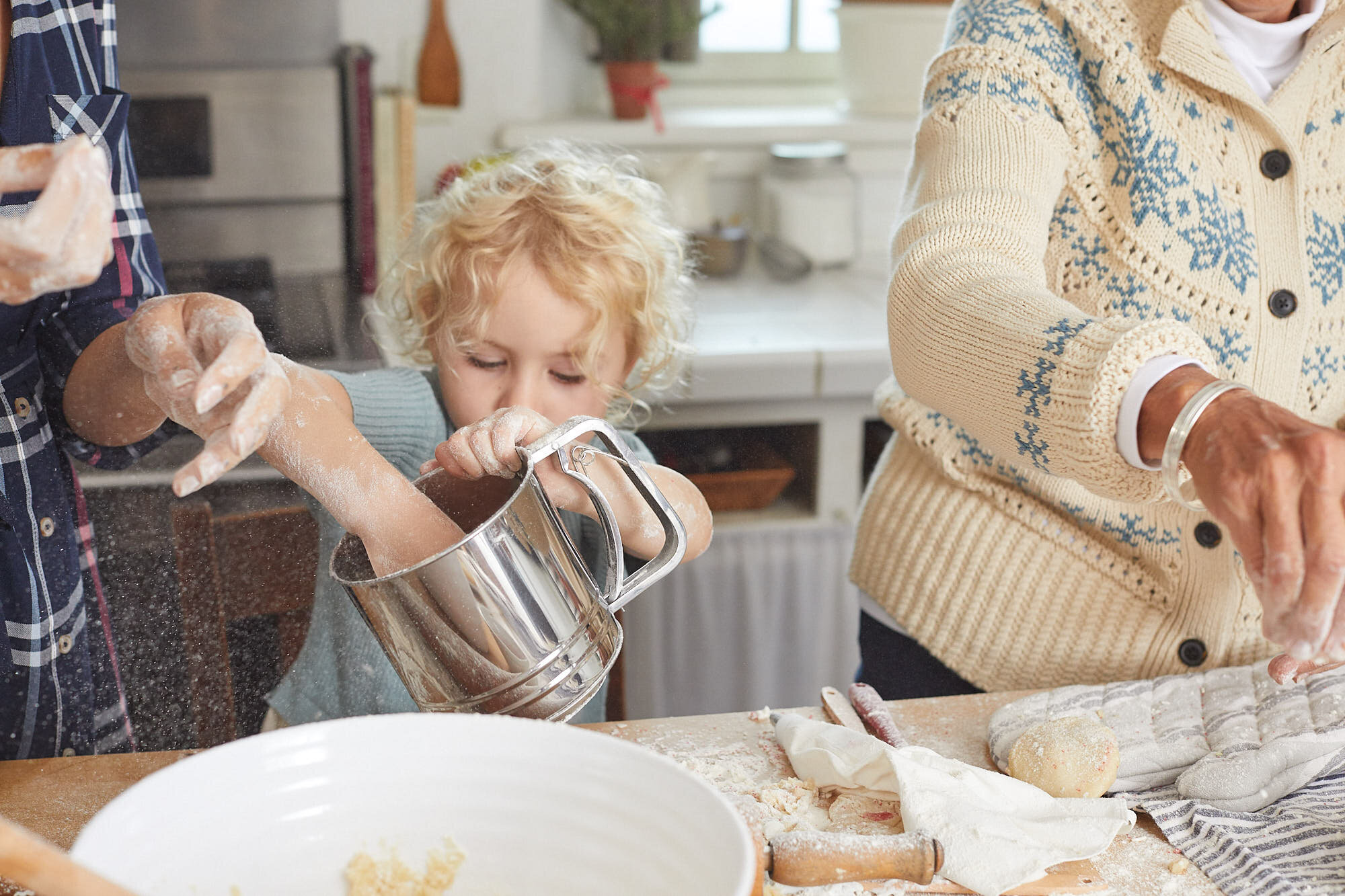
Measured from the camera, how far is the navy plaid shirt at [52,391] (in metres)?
0.80

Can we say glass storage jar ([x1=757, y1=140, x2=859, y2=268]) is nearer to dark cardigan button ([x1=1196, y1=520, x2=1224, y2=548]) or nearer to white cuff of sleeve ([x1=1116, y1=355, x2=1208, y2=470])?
dark cardigan button ([x1=1196, y1=520, x2=1224, y2=548])

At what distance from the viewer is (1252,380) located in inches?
34.4

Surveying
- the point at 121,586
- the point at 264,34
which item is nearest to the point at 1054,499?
the point at 121,586

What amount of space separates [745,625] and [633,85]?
3.71ft

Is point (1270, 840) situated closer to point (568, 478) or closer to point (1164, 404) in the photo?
point (1164, 404)

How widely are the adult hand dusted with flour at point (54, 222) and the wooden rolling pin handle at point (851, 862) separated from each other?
438 millimetres

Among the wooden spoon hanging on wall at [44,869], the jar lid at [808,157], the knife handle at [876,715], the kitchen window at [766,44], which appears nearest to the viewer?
the wooden spoon hanging on wall at [44,869]

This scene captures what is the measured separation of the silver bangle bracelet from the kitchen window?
7.10 feet

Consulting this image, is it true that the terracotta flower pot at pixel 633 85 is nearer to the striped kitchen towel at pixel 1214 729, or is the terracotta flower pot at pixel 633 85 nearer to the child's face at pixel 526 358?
the child's face at pixel 526 358

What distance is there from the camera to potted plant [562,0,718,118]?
2301 millimetres

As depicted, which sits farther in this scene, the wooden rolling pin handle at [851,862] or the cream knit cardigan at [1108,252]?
the cream knit cardigan at [1108,252]

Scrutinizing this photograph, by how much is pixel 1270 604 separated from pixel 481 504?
474 millimetres

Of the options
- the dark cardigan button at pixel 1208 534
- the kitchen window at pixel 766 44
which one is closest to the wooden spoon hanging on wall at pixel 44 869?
the dark cardigan button at pixel 1208 534

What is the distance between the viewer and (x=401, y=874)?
561 mm
